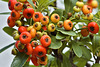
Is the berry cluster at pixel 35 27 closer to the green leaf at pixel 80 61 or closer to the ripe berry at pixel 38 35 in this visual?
the ripe berry at pixel 38 35

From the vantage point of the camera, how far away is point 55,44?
1.64 feet

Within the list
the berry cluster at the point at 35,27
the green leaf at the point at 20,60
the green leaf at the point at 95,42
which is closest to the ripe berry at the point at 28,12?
the berry cluster at the point at 35,27

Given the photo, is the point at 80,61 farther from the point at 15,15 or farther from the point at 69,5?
the point at 15,15

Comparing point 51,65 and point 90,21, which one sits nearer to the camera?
point 90,21

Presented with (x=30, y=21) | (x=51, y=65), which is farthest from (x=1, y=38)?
(x=30, y=21)

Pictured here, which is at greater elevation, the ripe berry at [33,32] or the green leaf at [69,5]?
the green leaf at [69,5]

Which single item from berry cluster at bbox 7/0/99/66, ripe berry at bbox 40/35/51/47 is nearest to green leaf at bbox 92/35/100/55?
berry cluster at bbox 7/0/99/66

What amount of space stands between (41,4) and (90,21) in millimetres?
159

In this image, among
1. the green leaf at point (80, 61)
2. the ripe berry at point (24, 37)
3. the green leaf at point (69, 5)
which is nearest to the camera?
the ripe berry at point (24, 37)

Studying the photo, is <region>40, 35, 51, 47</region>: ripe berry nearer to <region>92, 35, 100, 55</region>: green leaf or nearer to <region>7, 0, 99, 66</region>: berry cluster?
<region>7, 0, 99, 66</region>: berry cluster

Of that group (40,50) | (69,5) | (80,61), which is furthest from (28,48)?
(80,61)

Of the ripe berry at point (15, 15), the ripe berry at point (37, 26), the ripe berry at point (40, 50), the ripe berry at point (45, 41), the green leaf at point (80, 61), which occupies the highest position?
the ripe berry at point (15, 15)

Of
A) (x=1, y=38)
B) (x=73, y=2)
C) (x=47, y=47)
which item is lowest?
(x=1, y=38)

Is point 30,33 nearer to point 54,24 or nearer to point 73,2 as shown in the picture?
point 54,24
